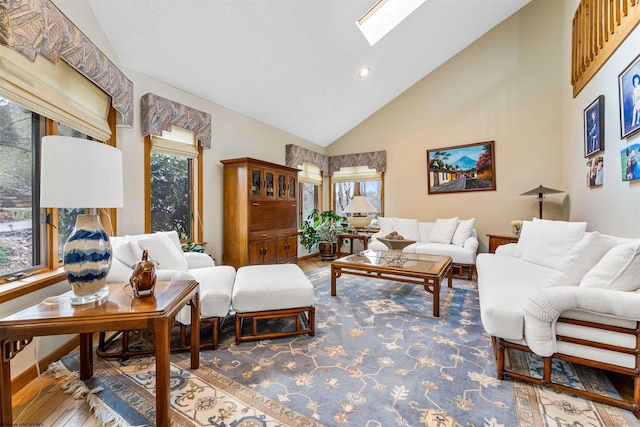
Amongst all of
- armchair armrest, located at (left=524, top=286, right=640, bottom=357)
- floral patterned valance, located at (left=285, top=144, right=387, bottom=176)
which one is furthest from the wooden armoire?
armchair armrest, located at (left=524, top=286, right=640, bottom=357)

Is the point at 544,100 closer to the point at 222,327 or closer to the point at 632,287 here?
the point at 632,287

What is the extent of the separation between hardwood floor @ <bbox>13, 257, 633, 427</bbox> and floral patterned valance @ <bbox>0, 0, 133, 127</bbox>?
73.7 inches

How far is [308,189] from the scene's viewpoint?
18.9 feet

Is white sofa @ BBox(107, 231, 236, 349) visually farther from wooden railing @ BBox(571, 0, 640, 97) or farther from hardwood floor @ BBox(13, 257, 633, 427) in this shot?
wooden railing @ BBox(571, 0, 640, 97)

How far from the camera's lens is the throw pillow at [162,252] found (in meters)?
2.14

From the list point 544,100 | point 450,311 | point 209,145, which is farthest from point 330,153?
point 450,311

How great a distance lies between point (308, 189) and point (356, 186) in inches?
41.2

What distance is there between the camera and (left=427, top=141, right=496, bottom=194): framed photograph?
14.7 ft

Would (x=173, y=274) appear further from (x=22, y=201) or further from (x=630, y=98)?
(x=630, y=98)

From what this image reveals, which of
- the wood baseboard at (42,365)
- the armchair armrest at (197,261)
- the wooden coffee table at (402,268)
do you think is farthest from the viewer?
the armchair armrest at (197,261)

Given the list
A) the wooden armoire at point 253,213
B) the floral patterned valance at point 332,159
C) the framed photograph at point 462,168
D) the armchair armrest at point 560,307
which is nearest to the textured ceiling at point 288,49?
the floral patterned valance at point 332,159

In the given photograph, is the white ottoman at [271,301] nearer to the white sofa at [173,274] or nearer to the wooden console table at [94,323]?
the white sofa at [173,274]

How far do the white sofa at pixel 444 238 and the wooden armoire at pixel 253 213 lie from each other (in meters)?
1.49

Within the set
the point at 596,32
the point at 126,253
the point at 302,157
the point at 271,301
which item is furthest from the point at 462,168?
the point at 126,253
